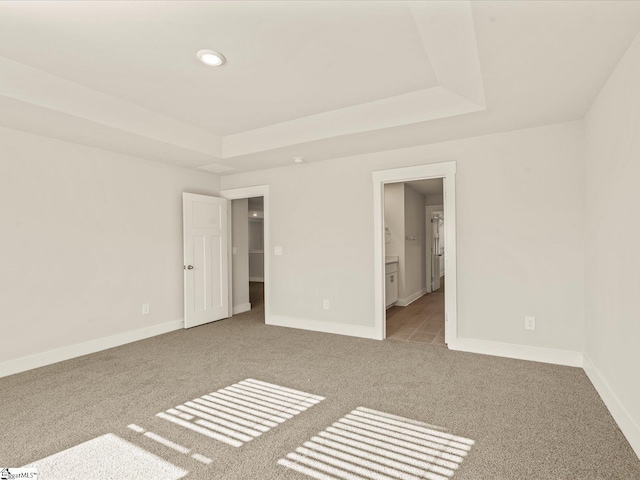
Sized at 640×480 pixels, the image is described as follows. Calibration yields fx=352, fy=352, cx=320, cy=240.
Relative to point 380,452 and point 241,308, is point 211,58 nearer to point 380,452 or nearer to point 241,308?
point 380,452

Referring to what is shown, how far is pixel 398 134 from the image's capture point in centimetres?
357

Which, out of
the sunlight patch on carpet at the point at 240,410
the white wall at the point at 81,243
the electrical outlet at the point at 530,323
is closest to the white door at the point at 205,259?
the white wall at the point at 81,243

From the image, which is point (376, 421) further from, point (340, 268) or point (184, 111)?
point (184, 111)

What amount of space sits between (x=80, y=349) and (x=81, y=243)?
1.13 metres

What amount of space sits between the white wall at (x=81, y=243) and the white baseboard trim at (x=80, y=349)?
56 millimetres

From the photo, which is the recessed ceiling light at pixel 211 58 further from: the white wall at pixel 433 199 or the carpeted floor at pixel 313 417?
the white wall at pixel 433 199

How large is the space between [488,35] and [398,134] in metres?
1.70

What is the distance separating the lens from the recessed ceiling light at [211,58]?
2.42 meters

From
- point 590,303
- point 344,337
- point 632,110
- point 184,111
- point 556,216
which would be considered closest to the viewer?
point 632,110

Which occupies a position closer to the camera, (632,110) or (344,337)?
(632,110)

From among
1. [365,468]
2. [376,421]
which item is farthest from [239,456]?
[376,421]

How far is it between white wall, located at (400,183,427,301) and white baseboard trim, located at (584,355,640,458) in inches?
148

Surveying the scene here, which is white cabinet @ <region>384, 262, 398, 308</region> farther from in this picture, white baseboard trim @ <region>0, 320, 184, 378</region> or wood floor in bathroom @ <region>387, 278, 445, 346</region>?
white baseboard trim @ <region>0, 320, 184, 378</region>

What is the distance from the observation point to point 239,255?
5984 mm
